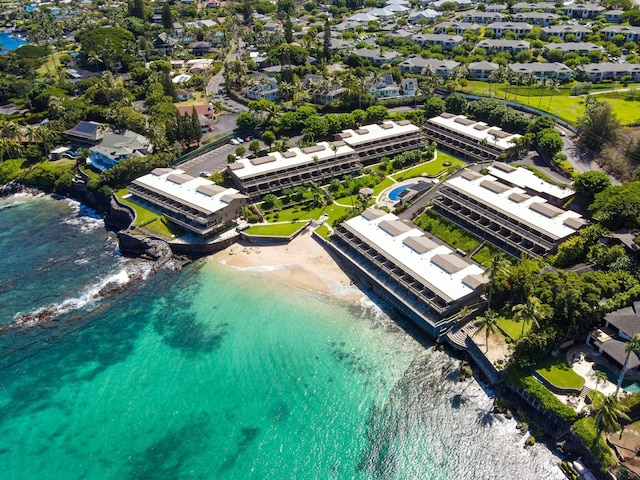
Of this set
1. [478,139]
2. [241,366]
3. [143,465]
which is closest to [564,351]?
[241,366]

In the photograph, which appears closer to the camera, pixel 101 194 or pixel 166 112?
pixel 101 194

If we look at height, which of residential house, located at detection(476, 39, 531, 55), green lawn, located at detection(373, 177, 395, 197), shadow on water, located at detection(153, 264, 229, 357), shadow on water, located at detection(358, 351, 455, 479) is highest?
residential house, located at detection(476, 39, 531, 55)

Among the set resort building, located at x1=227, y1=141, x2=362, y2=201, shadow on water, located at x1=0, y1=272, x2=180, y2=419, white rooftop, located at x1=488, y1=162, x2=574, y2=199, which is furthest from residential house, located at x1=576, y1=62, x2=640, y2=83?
shadow on water, located at x1=0, y1=272, x2=180, y2=419

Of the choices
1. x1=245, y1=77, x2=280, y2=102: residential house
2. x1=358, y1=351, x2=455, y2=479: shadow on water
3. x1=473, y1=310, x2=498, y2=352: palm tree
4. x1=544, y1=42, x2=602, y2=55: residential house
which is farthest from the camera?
x1=544, y1=42, x2=602, y2=55: residential house

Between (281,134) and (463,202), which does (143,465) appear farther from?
(281,134)

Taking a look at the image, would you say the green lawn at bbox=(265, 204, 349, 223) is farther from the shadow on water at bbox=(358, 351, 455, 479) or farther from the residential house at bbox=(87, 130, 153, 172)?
the residential house at bbox=(87, 130, 153, 172)
